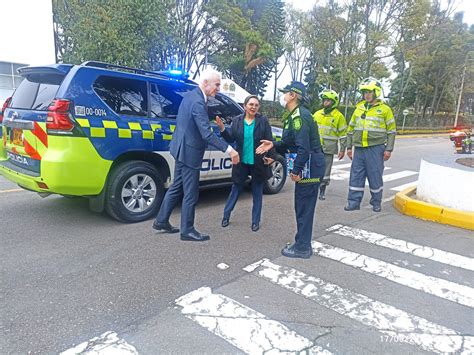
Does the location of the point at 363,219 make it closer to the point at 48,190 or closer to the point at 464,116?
the point at 48,190

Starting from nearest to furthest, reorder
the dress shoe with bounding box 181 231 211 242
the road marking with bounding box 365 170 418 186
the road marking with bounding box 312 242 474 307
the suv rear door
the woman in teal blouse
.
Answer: the road marking with bounding box 312 242 474 307 < the suv rear door < the dress shoe with bounding box 181 231 211 242 < the woman in teal blouse < the road marking with bounding box 365 170 418 186

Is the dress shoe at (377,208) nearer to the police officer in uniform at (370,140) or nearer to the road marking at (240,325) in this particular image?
the police officer in uniform at (370,140)

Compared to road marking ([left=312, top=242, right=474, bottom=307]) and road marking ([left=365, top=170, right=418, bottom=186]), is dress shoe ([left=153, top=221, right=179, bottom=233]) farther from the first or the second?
road marking ([left=365, top=170, right=418, bottom=186])

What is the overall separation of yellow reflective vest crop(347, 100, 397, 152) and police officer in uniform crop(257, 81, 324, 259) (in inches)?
81.9

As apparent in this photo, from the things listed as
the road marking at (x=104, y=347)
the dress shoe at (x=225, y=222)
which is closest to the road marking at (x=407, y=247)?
the dress shoe at (x=225, y=222)

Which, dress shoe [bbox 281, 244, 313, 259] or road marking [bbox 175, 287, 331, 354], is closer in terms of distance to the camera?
road marking [bbox 175, 287, 331, 354]

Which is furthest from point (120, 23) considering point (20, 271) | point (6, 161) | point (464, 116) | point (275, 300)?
point (464, 116)

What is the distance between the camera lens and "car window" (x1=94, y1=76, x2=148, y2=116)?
164 inches

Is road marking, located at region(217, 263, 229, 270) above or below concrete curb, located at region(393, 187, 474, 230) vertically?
below

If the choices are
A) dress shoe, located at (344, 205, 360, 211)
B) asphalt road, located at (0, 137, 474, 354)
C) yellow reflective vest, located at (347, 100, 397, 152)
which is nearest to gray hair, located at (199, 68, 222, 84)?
asphalt road, located at (0, 137, 474, 354)

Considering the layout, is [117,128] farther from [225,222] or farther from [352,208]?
[352,208]

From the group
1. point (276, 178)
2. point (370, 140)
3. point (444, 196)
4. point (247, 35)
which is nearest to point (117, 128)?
point (276, 178)

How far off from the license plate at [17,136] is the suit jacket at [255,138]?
91.6 inches

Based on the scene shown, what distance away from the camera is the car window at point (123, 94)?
4.17 meters
